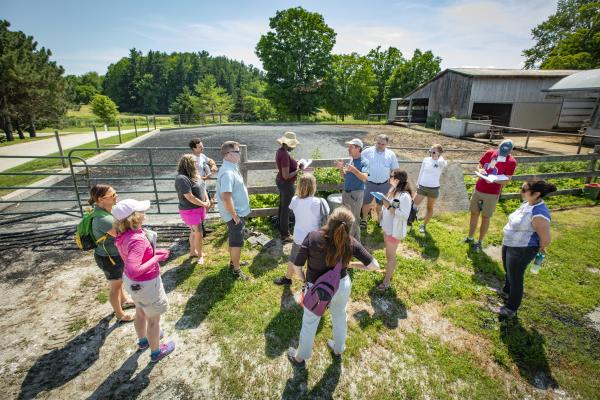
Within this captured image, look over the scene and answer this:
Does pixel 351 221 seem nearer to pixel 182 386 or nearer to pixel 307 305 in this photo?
pixel 307 305

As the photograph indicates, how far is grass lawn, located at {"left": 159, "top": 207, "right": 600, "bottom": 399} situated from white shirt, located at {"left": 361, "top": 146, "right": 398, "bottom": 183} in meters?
1.51

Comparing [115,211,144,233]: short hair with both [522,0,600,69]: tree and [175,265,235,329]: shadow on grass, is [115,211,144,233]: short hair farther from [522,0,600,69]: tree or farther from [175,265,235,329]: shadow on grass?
[522,0,600,69]: tree

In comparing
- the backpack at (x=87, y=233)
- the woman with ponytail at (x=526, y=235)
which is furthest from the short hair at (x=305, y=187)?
the woman with ponytail at (x=526, y=235)

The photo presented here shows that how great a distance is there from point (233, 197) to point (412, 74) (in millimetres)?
52697

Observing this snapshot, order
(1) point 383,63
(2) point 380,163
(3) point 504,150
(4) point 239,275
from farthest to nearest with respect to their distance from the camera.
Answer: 1. (1) point 383,63
2. (2) point 380,163
3. (3) point 504,150
4. (4) point 239,275

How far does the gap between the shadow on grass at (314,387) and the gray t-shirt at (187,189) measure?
298 centimetres

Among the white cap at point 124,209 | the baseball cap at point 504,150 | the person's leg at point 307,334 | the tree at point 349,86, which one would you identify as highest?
the tree at point 349,86

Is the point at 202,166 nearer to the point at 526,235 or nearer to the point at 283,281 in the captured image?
the point at 283,281

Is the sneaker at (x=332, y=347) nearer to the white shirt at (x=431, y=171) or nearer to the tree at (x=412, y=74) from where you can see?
the white shirt at (x=431, y=171)

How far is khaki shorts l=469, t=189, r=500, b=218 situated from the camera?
5.31 meters

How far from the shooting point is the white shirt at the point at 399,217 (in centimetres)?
384

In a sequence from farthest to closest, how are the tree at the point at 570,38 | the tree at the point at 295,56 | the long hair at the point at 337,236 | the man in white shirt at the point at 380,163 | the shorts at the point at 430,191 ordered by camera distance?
1. the tree at the point at 295,56
2. the tree at the point at 570,38
3. the shorts at the point at 430,191
4. the man in white shirt at the point at 380,163
5. the long hair at the point at 337,236

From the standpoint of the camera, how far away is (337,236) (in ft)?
8.39

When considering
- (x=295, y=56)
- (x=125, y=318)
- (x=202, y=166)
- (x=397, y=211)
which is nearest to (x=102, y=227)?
(x=125, y=318)
